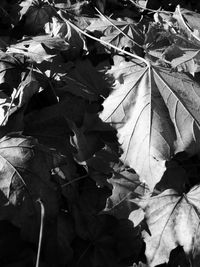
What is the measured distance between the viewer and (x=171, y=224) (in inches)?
42.4

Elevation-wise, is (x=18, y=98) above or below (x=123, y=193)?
above

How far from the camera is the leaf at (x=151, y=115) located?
1037mm

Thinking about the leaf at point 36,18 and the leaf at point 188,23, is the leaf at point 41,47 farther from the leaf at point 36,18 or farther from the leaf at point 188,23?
the leaf at point 188,23

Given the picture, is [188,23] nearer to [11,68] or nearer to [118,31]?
[118,31]

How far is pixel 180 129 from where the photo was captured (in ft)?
3.58

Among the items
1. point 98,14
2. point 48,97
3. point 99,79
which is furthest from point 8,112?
point 98,14

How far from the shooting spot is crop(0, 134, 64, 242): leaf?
3.06 ft

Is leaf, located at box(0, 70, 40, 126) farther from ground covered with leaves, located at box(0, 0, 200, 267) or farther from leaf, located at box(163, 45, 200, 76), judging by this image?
leaf, located at box(163, 45, 200, 76)

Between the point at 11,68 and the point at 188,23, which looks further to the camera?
the point at 188,23

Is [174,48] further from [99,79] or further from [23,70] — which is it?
[23,70]

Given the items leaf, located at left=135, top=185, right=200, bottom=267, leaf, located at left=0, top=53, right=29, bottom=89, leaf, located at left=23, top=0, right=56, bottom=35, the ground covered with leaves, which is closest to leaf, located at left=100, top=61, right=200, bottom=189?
the ground covered with leaves

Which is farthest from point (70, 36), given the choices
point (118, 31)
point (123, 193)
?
point (123, 193)

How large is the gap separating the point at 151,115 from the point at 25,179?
0.36 m

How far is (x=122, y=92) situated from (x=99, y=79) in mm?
129
